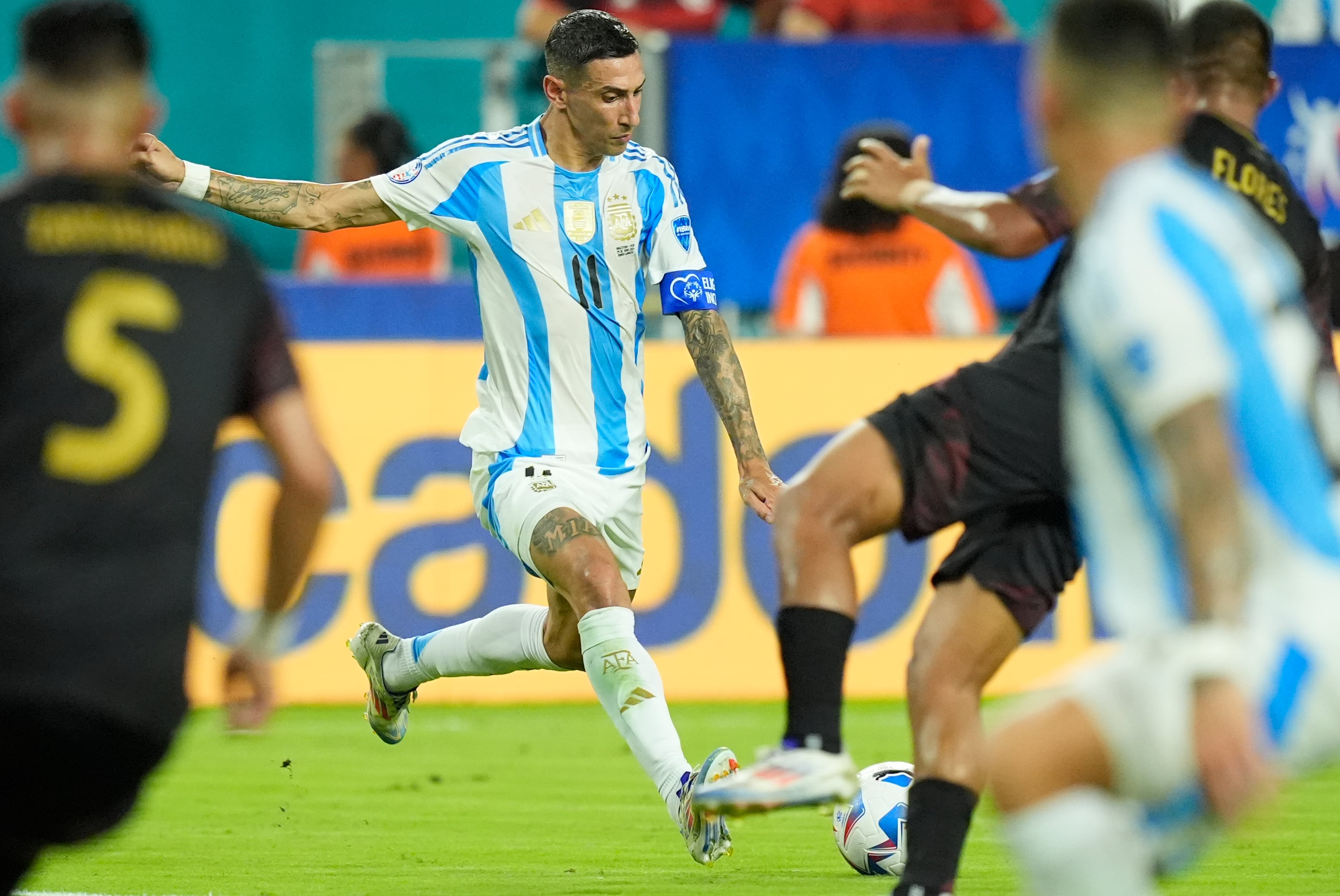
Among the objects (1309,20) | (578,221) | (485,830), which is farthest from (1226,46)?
(1309,20)

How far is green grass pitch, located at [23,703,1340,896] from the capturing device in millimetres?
5746

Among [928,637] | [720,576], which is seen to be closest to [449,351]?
[720,576]

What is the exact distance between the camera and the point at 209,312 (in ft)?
11.3

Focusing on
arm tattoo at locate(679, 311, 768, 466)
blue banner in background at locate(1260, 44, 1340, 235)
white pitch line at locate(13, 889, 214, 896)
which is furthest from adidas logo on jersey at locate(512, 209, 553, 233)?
blue banner in background at locate(1260, 44, 1340, 235)

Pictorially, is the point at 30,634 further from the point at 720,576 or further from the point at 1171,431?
the point at 720,576

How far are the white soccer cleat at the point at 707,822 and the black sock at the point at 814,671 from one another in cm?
117

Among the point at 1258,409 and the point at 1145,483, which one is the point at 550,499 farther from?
the point at 1258,409

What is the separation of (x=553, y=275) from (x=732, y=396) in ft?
2.37

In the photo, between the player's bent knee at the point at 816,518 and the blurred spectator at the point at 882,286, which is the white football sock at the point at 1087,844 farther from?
the blurred spectator at the point at 882,286

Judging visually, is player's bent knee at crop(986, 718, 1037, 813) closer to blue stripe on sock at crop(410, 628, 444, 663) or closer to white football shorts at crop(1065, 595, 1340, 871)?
white football shorts at crop(1065, 595, 1340, 871)

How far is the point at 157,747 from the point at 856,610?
1676mm

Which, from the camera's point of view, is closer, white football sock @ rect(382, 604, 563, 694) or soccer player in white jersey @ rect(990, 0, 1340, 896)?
soccer player in white jersey @ rect(990, 0, 1340, 896)

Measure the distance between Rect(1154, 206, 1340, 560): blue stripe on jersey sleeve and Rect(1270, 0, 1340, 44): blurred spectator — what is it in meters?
9.95

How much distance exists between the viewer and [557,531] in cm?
616
